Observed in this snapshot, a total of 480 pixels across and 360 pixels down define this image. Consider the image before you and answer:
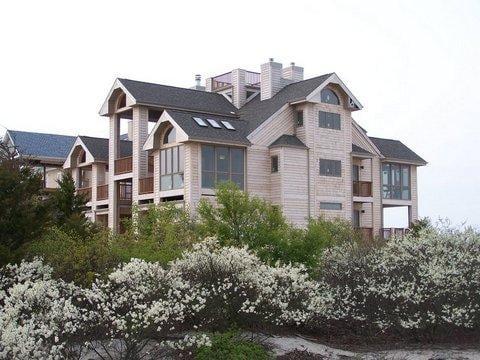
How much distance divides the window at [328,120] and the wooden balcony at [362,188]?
148 inches

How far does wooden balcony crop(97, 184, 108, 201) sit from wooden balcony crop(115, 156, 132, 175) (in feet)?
6.70

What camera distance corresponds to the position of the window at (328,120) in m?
A: 36.2

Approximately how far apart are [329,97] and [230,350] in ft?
88.3

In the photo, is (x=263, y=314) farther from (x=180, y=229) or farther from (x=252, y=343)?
(x=180, y=229)

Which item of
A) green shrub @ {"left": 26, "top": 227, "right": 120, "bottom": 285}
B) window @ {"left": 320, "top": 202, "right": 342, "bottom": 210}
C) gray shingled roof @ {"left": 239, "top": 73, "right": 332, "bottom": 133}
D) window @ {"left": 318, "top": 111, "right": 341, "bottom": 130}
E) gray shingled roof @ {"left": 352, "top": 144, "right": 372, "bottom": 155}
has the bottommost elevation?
green shrub @ {"left": 26, "top": 227, "right": 120, "bottom": 285}

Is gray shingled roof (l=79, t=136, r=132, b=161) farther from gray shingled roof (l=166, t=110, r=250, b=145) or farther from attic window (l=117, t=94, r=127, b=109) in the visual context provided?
gray shingled roof (l=166, t=110, r=250, b=145)

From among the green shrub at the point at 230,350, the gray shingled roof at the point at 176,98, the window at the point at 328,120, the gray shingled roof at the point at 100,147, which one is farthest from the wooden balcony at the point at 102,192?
the green shrub at the point at 230,350

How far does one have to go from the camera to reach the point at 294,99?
35688 mm

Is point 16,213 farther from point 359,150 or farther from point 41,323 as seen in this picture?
point 359,150

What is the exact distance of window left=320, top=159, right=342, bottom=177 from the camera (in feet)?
118

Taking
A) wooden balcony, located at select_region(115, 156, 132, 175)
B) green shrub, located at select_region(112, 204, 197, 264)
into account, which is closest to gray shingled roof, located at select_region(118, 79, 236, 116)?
wooden balcony, located at select_region(115, 156, 132, 175)

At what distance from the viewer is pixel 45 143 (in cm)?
4775

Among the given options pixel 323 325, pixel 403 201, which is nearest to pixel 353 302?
pixel 323 325

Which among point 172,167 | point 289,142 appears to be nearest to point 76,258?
point 172,167
